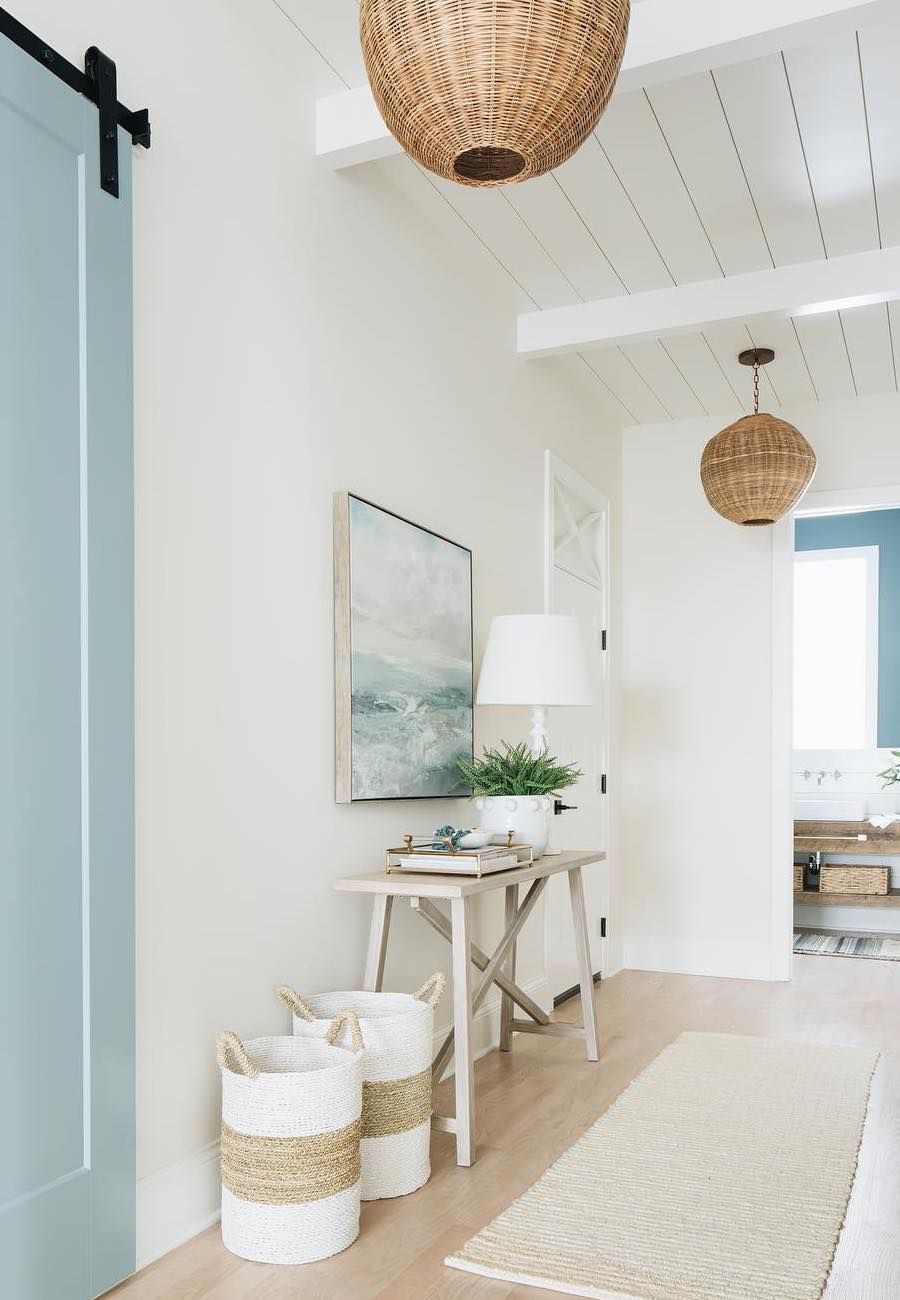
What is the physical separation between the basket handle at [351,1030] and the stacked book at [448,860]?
1.82 feet

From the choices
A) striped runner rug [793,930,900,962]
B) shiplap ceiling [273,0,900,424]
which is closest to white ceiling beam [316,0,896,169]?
shiplap ceiling [273,0,900,424]

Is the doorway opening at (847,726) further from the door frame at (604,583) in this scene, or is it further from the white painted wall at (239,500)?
the white painted wall at (239,500)

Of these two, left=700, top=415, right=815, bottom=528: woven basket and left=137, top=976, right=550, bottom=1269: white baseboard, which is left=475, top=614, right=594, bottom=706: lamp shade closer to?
left=700, top=415, right=815, bottom=528: woven basket

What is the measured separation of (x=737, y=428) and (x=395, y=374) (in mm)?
1627

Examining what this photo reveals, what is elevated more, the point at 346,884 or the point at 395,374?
the point at 395,374

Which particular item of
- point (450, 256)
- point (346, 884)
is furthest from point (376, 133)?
point (346, 884)

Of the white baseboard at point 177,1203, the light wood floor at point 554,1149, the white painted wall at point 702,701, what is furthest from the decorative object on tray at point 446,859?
the white painted wall at point 702,701

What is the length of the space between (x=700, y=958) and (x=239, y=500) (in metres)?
3.66

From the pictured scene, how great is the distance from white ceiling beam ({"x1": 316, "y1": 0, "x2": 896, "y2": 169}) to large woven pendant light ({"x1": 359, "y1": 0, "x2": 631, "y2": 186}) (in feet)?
3.43

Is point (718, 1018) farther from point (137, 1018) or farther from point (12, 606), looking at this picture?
point (12, 606)

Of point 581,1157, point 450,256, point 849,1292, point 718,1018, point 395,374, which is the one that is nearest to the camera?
point 849,1292

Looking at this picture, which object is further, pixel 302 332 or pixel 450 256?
pixel 450 256

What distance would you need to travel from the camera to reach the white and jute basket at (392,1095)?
239 centimetres

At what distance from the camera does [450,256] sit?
358cm
